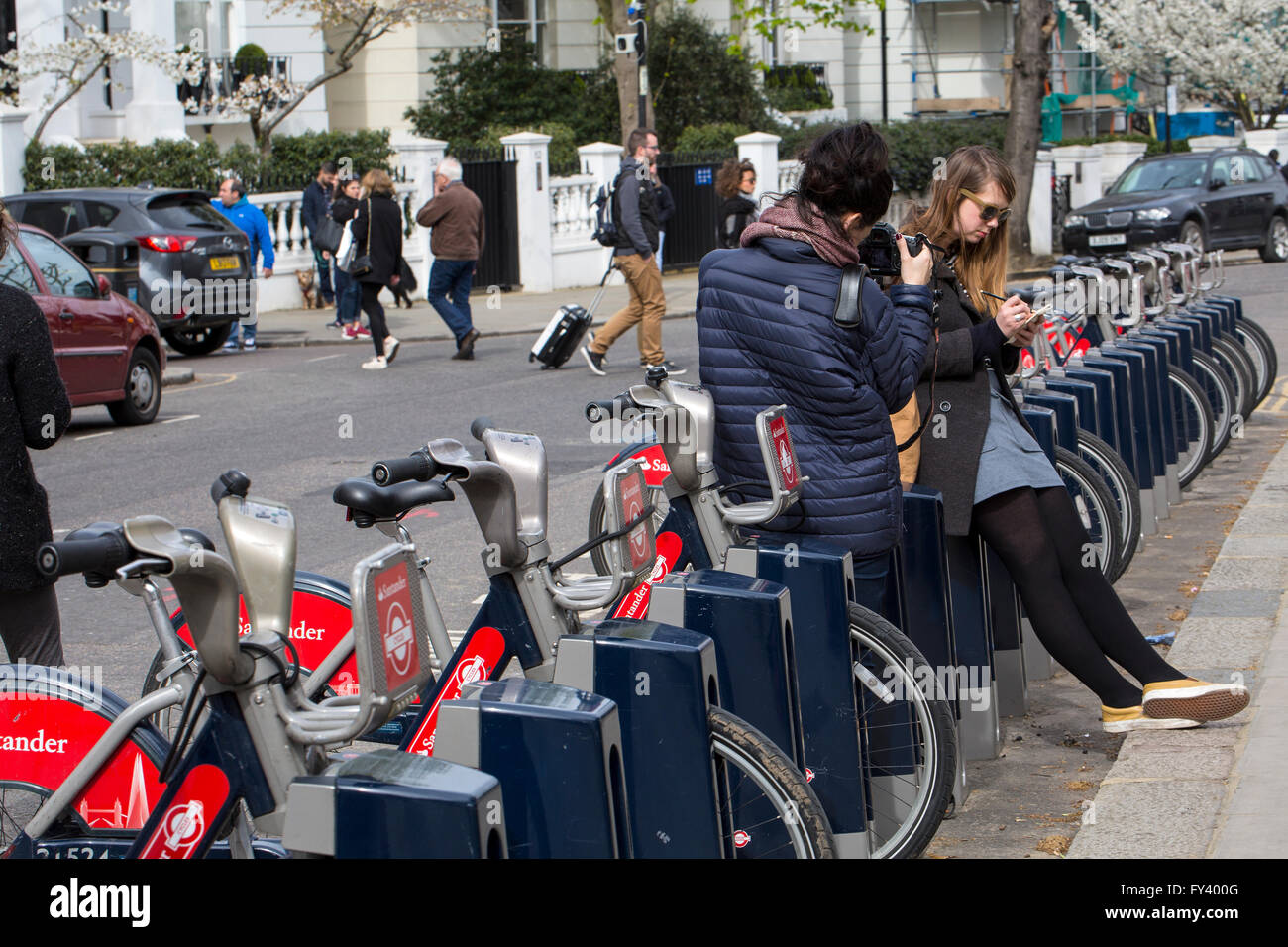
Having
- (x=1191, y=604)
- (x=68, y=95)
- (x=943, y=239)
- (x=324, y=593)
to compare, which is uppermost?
(x=68, y=95)

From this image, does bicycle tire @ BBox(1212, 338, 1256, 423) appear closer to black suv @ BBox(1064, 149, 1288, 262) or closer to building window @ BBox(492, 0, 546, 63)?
black suv @ BBox(1064, 149, 1288, 262)

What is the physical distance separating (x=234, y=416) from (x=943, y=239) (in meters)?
9.10

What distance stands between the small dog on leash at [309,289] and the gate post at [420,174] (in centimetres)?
176

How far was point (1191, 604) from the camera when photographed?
6.69 meters

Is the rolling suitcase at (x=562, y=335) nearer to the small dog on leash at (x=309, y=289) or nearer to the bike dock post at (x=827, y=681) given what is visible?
the small dog on leash at (x=309, y=289)

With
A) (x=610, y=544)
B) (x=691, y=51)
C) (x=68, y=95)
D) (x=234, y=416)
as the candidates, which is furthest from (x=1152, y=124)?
(x=610, y=544)

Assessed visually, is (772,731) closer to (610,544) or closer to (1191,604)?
(610,544)

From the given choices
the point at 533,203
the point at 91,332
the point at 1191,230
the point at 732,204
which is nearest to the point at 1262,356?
the point at 732,204

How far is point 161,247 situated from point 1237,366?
1072cm

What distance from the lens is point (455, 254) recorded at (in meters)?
16.3

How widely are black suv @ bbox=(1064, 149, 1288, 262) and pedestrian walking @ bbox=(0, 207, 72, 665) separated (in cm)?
2058

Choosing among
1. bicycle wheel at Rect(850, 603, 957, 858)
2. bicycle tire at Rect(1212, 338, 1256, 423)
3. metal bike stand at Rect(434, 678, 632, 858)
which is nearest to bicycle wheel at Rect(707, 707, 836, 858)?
metal bike stand at Rect(434, 678, 632, 858)

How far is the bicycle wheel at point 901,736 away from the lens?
13.5ft

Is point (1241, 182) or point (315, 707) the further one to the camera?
point (1241, 182)
